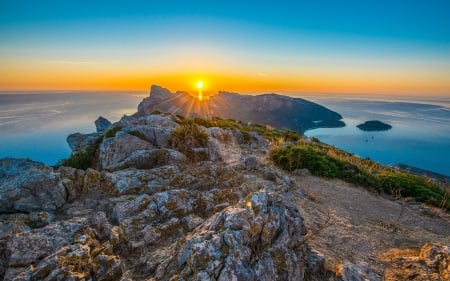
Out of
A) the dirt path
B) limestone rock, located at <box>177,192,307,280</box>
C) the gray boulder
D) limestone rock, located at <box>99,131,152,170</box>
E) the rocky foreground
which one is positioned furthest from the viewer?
limestone rock, located at <box>99,131,152,170</box>

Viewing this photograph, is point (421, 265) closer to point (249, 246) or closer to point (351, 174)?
point (249, 246)

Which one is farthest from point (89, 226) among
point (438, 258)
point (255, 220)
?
point (438, 258)

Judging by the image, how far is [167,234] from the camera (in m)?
5.92

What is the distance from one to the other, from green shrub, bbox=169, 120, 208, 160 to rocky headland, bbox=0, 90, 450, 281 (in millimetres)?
131

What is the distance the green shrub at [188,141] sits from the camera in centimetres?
1176

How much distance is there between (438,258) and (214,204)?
5347 millimetres

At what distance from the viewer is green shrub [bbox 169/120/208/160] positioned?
11761 mm

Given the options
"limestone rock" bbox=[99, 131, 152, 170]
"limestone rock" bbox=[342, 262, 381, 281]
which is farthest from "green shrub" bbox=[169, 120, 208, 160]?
"limestone rock" bbox=[342, 262, 381, 281]

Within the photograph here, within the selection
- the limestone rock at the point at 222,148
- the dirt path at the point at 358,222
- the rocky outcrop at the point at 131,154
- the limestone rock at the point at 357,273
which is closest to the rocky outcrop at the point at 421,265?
the dirt path at the point at 358,222

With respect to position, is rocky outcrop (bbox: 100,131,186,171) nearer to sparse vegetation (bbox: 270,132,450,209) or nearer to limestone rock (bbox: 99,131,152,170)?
limestone rock (bbox: 99,131,152,170)

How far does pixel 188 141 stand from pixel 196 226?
663 centimetres

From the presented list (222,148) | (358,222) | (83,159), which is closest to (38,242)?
(83,159)

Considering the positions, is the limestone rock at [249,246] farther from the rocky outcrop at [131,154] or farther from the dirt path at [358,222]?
the rocky outcrop at [131,154]

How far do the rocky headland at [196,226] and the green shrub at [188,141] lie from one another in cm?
13
